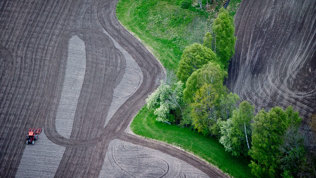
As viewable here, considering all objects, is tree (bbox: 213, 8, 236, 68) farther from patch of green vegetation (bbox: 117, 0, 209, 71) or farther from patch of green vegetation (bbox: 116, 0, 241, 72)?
patch of green vegetation (bbox: 117, 0, 209, 71)

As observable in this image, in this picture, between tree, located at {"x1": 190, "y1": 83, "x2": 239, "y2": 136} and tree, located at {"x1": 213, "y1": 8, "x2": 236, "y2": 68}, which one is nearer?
tree, located at {"x1": 190, "y1": 83, "x2": 239, "y2": 136}

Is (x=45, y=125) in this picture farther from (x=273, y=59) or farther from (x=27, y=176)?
(x=273, y=59)

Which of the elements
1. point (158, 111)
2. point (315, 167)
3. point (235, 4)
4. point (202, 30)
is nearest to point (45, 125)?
point (158, 111)

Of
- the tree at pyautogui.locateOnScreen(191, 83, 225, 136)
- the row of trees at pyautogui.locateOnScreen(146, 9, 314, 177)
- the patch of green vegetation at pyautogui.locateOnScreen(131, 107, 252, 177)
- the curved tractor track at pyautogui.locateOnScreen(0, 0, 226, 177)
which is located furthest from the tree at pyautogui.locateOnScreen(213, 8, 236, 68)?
the patch of green vegetation at pyautogui.locateOnScreen(131, 107, 252, 177)

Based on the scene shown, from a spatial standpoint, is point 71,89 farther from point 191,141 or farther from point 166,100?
point 191,141

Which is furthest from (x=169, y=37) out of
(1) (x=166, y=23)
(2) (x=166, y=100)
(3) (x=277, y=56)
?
(3) (x=277, y=56)

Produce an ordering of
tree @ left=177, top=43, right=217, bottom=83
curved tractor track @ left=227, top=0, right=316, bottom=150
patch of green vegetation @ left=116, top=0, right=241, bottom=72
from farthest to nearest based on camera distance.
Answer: patch of green vegetation @ left=116, top=0, right=241, bottom=72, curved tractor track @ left=227, top=0, right=316, bottom=150, tree @ left=177, top=43, right=217, bottom=83

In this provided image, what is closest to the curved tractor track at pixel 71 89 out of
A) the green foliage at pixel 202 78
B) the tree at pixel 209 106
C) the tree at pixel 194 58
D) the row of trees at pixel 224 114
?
the tree at pixel 209 106
